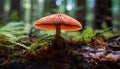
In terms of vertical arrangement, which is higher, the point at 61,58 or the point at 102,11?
the point at 102,11

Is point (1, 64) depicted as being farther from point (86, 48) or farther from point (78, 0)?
point (78, 0)

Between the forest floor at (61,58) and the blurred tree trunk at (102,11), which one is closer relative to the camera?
the forest floor at (61,58)

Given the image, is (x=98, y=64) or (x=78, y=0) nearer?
(x=98, y=64)

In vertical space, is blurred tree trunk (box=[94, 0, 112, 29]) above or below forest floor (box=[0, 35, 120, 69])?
above

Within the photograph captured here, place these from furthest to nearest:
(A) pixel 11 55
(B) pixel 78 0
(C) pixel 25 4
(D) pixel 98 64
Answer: (C) pixel 25 4
(B) pixel 78 0
(A) pixel 11 55
(D) pixel 98 64

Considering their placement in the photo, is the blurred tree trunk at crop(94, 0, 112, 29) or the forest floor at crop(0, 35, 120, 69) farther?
the blurred tree trunk at crop(94, 0, 112, 29)

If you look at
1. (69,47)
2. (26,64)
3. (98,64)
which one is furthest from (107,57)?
(26,64)

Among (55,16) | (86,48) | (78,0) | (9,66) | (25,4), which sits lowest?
(9,66)

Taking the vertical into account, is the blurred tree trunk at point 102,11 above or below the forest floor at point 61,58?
above
